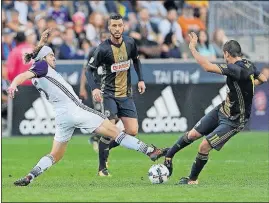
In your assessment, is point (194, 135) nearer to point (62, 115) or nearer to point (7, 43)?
point (62, 115)

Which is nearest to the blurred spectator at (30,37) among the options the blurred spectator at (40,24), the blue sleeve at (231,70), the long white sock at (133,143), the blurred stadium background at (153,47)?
the blurred stadium background at (153,47)

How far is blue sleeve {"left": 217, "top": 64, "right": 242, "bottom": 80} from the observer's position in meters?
13.1

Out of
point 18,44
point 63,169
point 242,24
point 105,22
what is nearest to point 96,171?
point 63,169

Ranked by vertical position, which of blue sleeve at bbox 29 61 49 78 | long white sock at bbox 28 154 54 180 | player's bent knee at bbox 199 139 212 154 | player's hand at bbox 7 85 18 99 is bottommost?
long white sock at bbox 28 154 54 180

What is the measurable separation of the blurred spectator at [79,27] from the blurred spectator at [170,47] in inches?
86.6

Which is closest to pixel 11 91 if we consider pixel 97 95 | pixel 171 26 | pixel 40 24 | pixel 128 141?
pixel 128 141

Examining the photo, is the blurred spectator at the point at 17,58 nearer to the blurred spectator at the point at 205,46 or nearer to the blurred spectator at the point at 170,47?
the blurred spectator at the point at 170,47

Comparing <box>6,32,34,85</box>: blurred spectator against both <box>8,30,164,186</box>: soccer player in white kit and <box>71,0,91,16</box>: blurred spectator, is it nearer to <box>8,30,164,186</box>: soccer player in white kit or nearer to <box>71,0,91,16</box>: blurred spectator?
<box>71,0,91,16</box>: blurred spectator

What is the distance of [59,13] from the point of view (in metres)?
26.4

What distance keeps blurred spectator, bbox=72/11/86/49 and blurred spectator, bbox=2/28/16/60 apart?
2060 mm

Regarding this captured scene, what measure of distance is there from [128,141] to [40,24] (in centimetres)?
1231

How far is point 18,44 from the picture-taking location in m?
22.7

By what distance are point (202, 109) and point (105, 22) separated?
4447 mm

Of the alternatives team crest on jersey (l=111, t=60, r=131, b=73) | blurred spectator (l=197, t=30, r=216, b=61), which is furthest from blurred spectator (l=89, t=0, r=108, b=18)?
team crest on jersey (l=111, t=60, r=131, b=73)
